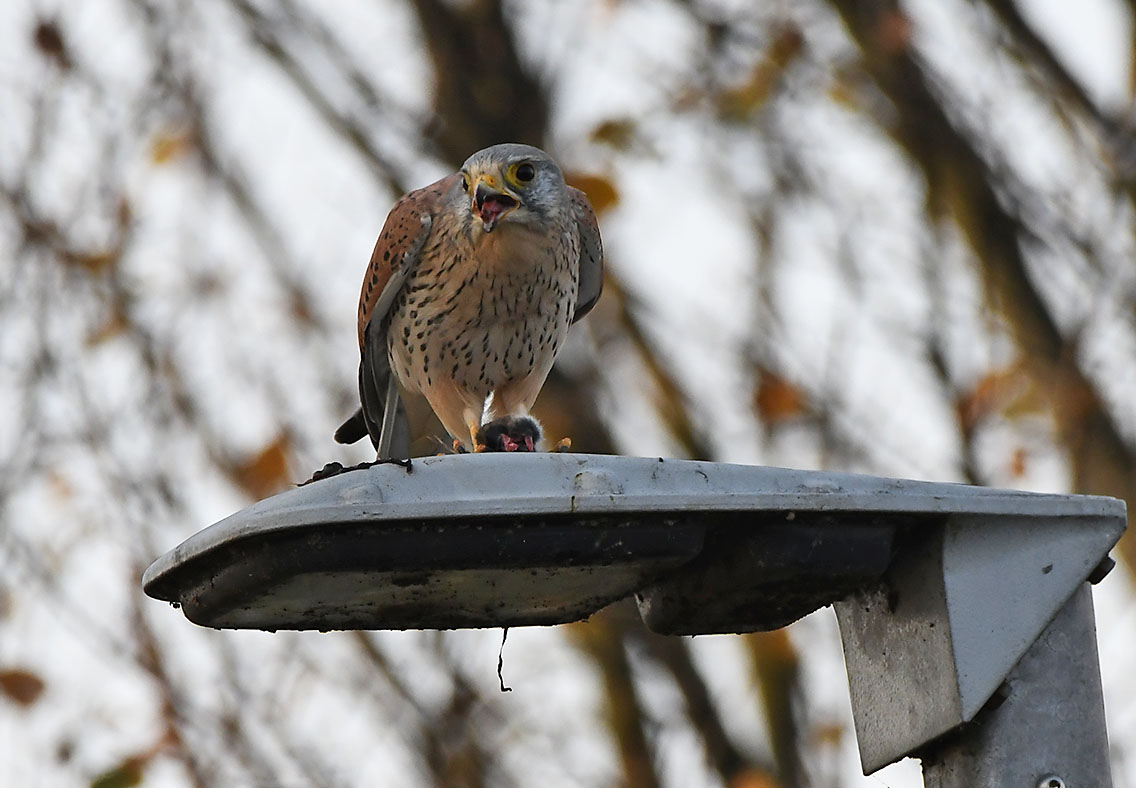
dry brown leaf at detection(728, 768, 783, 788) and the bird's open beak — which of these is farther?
dry brown leaf at detection(728, 768, 783, 788)

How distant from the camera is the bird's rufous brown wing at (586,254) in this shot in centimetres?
473

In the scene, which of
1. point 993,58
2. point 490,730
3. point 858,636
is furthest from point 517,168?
point 490,730

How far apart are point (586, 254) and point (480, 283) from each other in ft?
1.75

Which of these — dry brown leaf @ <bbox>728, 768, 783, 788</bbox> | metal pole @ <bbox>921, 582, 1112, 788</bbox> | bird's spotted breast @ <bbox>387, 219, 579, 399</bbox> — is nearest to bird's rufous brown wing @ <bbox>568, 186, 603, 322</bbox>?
bird's spotted breast @ <bbox>387, 219, 579, 399</bbox>

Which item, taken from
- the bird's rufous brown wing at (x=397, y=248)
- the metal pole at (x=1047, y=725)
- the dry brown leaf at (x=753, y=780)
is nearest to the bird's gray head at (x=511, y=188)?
the bird's rufous brown wing at (x=397, y=248)

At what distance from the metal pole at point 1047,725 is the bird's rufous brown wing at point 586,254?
2.68 meters

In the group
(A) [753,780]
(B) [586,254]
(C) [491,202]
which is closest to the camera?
(C) [491,202]

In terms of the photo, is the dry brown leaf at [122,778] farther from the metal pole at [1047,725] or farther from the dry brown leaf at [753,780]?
the metal pole at [1047,725]

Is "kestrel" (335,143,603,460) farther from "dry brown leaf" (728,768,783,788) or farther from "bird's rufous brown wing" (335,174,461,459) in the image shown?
"dry brown leaf" (728,768,783,788)

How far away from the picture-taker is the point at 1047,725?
7.07 feet

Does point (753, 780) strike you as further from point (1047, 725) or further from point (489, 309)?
point (1047, 725)

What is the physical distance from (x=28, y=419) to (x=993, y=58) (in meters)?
4.30

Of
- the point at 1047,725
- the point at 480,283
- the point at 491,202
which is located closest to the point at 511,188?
the point at 491,202

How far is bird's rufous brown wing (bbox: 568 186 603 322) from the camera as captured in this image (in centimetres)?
473
